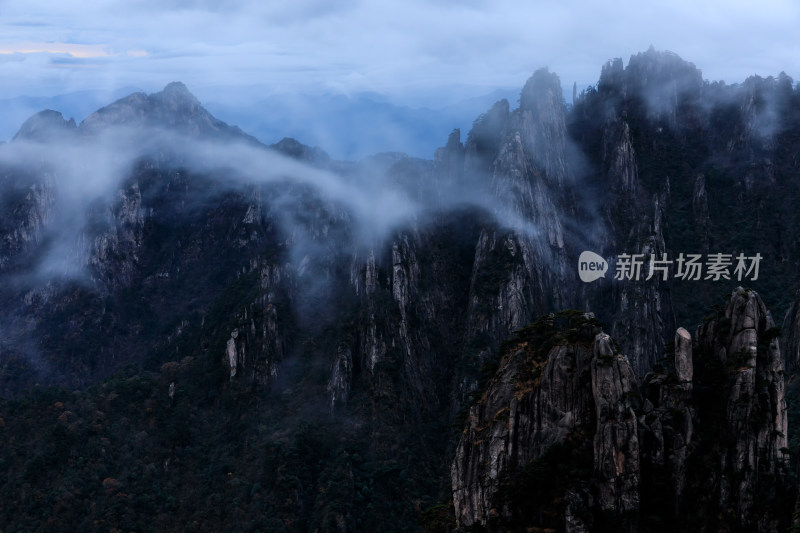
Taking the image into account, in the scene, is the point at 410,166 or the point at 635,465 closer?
the point at 635,465

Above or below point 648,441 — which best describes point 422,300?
above

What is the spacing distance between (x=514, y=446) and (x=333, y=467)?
76089 millimetres

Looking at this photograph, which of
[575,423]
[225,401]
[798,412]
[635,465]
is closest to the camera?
[635,465]

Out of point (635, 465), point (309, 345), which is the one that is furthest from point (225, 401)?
point (635, 465)

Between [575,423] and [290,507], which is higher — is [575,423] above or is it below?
above

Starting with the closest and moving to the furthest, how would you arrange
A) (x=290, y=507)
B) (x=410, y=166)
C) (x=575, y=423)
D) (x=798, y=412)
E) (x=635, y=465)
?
1. (x=635, y=465)
2. (x=575, y=423)
3. (x=798, y=412)
4. (x=290, y=507)
5. (x=410, y=166)

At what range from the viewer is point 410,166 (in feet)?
623

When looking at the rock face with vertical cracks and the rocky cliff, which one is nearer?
the rock face with vertical cracks

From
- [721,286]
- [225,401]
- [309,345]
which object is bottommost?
[225,401]

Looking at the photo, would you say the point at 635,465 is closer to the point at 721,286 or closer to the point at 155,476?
the point at 155,476

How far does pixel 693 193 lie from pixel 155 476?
126190 millimetres

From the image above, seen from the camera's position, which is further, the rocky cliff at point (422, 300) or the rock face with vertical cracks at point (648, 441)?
the rocky cliff at point (422, 300)

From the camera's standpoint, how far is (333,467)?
435 feet

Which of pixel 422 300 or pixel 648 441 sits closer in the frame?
pixel 648 441
